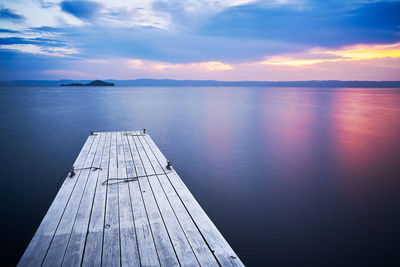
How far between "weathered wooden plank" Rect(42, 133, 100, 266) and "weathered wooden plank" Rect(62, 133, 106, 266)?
64mm

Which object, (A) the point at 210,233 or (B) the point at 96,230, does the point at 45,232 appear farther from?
(A) the point at 210,233

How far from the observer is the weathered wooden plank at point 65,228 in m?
2.91

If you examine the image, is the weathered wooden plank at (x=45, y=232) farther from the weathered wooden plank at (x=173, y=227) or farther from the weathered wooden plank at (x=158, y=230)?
the weathered wooden plank at (x=173, y=227)

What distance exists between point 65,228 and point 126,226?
0.97m

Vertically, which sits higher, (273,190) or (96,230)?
(96,230)

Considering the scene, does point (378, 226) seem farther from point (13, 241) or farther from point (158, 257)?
point (13, 241)

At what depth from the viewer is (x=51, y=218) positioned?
3.76 meters

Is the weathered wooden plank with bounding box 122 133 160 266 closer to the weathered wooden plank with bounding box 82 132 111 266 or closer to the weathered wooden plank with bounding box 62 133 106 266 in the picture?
the weathered wooden plank with bounding box 82 132 111 266

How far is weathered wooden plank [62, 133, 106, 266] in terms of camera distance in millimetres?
2926

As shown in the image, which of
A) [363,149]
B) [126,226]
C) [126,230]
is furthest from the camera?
[363,149]

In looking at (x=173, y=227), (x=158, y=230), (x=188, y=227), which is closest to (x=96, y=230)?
(x=158, y=230)

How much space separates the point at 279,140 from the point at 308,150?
2700mm

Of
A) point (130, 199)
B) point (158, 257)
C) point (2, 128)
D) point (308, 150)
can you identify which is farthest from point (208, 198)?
point (2, 128)

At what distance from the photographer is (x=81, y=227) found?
3.55 meters
